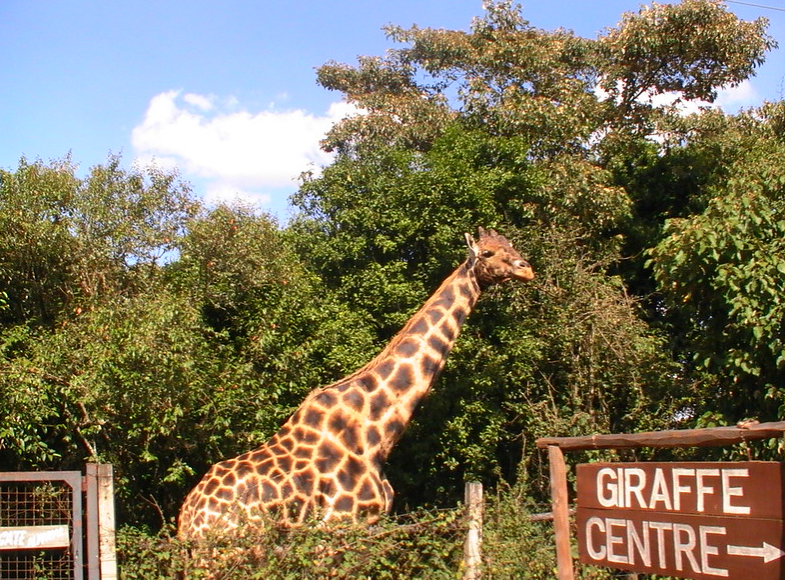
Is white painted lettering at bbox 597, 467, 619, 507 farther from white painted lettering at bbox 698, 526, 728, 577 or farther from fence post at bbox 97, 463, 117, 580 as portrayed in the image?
fence post at bbox 97, 463, 117, 580

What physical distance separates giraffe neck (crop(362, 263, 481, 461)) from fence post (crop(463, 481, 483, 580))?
138cm

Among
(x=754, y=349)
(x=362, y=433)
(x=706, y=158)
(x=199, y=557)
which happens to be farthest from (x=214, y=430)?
(x=706, y=158)

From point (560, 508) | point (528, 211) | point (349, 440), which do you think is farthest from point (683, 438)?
point (528, 211)

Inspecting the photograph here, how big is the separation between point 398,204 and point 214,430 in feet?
13.1

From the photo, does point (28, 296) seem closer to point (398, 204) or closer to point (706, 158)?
point (398, 204)

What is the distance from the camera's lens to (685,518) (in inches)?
175

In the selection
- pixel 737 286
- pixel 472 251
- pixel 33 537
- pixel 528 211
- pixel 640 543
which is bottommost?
pixel 33 537

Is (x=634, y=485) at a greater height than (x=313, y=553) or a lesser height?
greater

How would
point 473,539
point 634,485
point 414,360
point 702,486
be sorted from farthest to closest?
point 414,360 < point 473,539 < point 634,485 < point 702,486

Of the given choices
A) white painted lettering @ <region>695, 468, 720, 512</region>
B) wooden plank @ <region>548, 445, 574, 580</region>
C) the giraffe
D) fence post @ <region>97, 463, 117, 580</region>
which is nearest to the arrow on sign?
white painted lettering @ <region>695, 468, 720, 512</region>

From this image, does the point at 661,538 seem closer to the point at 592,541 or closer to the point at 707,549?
the point at 707,549

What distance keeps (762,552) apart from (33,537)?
→ 4.96 meters

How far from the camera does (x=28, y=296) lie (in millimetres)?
10344

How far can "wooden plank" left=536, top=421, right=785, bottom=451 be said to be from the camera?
13.9ft
